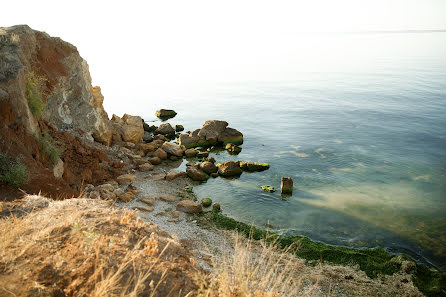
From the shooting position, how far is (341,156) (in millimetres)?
27203

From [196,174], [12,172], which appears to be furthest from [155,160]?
[12,172]

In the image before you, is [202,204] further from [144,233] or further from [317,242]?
[144,233]

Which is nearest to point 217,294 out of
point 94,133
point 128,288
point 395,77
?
point 128,288

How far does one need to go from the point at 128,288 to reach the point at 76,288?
0.81 metres

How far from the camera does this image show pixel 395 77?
67.4 meters

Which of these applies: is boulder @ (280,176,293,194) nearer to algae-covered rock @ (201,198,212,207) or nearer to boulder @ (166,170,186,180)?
algae-covered rock @ (201,198,212,207)

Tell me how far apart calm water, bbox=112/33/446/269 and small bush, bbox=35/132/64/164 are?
8.54 meters

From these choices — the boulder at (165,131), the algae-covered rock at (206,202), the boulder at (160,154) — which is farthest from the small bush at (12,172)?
the boulder at (165,131)

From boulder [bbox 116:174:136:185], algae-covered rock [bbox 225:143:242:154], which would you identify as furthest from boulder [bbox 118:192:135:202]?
algae-covered rock [bbox 225:143:242:154]

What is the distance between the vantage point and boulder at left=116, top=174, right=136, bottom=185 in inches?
742

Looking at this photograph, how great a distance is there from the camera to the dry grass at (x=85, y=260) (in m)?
4.80

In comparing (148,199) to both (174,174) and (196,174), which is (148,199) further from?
(196,174)

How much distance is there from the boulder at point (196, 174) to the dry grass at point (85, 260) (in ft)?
47.3

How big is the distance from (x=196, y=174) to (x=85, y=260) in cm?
1600
